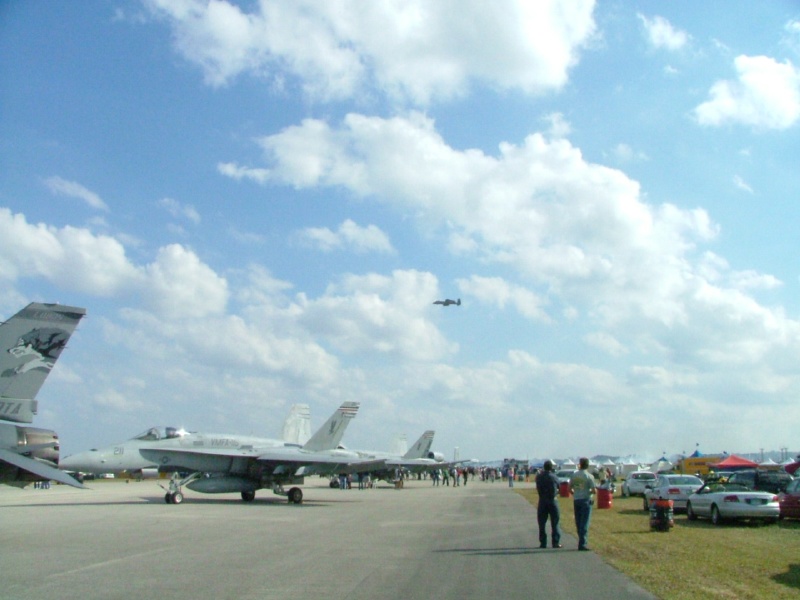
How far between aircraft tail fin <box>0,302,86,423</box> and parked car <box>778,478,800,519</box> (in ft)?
60.0

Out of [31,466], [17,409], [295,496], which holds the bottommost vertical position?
[295,496]

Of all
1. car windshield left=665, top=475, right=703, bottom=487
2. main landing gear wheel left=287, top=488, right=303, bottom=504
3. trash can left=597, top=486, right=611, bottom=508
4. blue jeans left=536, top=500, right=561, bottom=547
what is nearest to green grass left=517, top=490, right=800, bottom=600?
blue jeans left=536, top=500, right=561, bottom=547

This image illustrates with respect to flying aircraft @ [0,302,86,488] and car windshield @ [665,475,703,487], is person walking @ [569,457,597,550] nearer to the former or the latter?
flying aircraft @ [0,302,86,488]

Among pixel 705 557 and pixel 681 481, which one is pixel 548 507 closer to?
pixel 705 557

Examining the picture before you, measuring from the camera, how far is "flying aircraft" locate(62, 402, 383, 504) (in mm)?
28219

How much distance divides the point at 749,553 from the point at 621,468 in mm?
75312

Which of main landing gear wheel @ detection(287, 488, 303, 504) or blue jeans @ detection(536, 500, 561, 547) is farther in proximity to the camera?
main landing gear wheel @ detection(287, 488, 303, 504)

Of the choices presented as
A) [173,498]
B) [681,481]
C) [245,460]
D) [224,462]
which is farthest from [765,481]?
[173,498]

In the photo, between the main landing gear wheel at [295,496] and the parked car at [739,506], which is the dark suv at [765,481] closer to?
the parked car at [739,506]

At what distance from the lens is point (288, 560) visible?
457 inches

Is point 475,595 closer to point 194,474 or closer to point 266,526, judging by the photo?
point 266,526

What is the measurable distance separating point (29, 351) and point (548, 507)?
405 inches

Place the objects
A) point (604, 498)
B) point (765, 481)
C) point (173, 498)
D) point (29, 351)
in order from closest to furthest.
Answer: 1. point (29, 351)
2. point (604, 498)
3. point (173, 498)
4. point (765, 481)

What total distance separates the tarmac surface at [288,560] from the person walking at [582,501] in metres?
0.41
